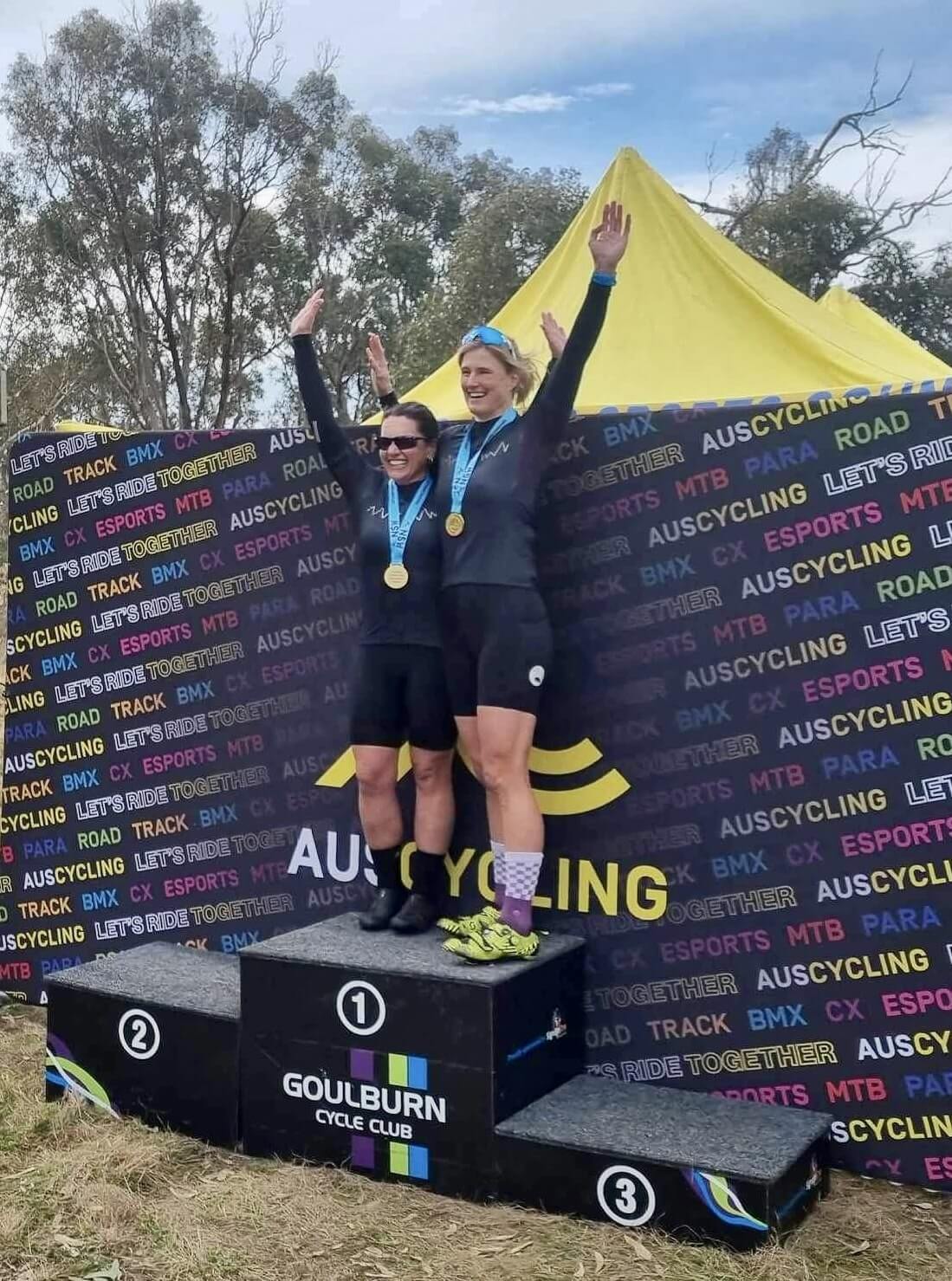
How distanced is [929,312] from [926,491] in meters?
20.1

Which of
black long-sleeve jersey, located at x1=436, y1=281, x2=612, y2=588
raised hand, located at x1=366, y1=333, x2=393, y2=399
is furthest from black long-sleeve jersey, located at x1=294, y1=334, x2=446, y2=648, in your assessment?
raised hand, located at x1=366, y1=333, x2=393, y2=399

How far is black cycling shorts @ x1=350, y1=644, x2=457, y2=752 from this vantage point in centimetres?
353

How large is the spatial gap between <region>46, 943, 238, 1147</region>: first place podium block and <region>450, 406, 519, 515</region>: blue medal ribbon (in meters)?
1.57

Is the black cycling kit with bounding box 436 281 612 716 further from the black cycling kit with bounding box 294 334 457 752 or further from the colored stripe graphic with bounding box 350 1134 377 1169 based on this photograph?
the colored stripe graphic with bounding box 350 1134 377 1169

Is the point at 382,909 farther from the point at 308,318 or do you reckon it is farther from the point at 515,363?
the point at 308,318

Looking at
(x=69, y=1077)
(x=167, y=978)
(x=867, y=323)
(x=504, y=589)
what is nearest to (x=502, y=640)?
(x=504, y=589)

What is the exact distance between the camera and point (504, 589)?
10.9ft

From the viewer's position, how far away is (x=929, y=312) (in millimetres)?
21391

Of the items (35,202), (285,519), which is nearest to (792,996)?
(285,519)

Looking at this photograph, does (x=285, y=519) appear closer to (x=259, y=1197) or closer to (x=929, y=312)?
(x=259, y=1197)

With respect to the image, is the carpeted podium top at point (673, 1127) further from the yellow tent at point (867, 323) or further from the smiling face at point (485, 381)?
the yellow tent at point (867, 323)

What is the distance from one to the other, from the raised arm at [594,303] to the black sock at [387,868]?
1433 mm

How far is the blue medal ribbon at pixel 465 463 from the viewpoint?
3408mm

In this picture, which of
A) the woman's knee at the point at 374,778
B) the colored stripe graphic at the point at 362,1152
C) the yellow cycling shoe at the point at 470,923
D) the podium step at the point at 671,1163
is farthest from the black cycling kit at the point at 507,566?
the colored stripe graphic at the point at 362,1152
